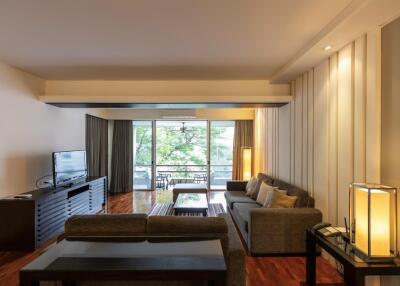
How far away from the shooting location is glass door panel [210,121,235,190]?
25.9 ft

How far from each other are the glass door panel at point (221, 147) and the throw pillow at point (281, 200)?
4.09 metres

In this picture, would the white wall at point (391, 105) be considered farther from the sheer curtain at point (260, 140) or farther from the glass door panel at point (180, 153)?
the glass door panel at point (180, 153)

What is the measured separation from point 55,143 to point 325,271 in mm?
4886

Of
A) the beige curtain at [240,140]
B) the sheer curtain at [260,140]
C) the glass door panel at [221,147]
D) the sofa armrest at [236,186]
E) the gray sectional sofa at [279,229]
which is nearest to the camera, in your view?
the gray sectional sofa at [279,229]

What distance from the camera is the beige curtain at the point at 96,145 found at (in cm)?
638

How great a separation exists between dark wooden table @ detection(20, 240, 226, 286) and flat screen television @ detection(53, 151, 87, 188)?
289 cm

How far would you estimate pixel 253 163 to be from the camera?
7.46 m

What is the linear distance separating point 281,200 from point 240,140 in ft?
13.6

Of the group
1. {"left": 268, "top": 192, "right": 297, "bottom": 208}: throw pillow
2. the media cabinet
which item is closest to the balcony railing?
the media cabinet

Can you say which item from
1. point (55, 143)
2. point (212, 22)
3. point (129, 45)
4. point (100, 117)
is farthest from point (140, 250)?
point (100, 117)

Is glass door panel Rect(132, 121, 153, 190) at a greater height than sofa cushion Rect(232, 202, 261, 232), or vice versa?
glass door panel Rect(132, 121, 153, 190)

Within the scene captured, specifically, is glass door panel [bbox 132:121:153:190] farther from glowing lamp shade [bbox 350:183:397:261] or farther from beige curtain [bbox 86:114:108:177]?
glowing lamp shade [bbox 350:183:397:261]

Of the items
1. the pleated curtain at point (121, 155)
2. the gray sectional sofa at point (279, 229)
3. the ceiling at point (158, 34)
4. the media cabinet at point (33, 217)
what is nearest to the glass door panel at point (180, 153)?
the pleated curtain at point (121, 155)

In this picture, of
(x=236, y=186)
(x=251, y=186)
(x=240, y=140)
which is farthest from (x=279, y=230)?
(x=240, y=140)
